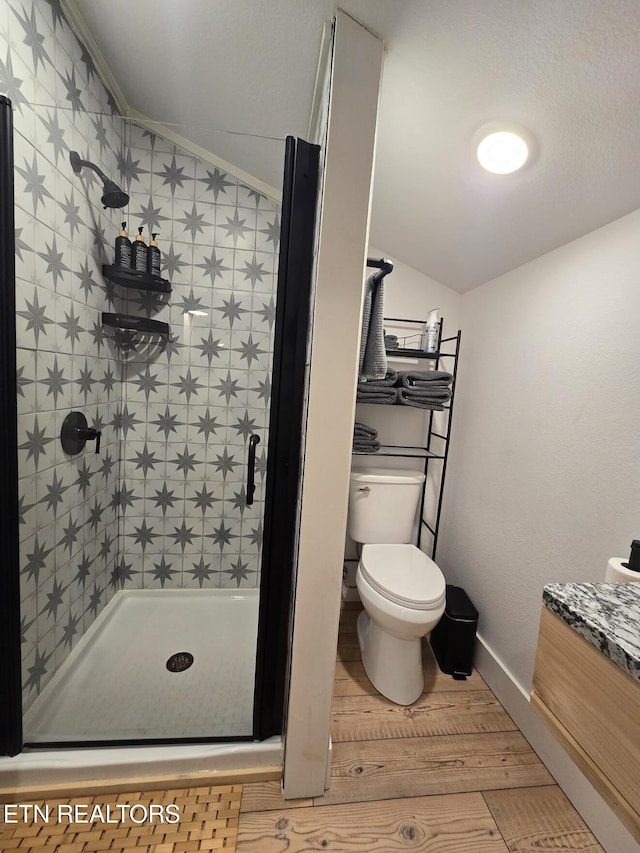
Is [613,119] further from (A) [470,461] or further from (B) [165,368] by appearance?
(B) [165,368]

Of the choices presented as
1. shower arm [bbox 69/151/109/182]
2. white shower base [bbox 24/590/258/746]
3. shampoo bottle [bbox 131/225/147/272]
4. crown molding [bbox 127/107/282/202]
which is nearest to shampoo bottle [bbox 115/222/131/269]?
shampoo bottle [bbox 131/225/147/272]

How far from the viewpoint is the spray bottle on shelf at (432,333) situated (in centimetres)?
184

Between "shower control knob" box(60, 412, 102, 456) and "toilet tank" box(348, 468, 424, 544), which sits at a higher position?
"shower control knob" box(60, 412, 102, 456)

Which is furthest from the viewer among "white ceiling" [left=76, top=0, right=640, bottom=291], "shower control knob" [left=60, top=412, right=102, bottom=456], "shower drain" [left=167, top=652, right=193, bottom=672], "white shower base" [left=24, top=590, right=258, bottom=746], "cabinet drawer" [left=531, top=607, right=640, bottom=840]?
"shower drain" [left=167, top=652, right=193, bottom=672]

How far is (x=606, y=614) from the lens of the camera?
1.78 feet

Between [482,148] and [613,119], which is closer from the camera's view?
[613,119]

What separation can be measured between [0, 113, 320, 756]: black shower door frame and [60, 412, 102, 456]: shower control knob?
30cm

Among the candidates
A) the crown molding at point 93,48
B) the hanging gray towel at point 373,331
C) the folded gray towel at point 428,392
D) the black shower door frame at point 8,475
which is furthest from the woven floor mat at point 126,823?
the crown molding at point 93,48

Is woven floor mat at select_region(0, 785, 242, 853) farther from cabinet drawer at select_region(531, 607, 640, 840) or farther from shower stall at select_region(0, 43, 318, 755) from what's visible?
cabinet drawer at select_region(531, 607, 640, 840)

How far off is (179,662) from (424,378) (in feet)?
5.58

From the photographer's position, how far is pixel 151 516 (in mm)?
1774

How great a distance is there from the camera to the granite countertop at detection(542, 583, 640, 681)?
0.47m

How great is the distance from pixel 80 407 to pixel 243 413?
0.64 metres

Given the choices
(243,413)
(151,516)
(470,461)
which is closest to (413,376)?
(470,461)
